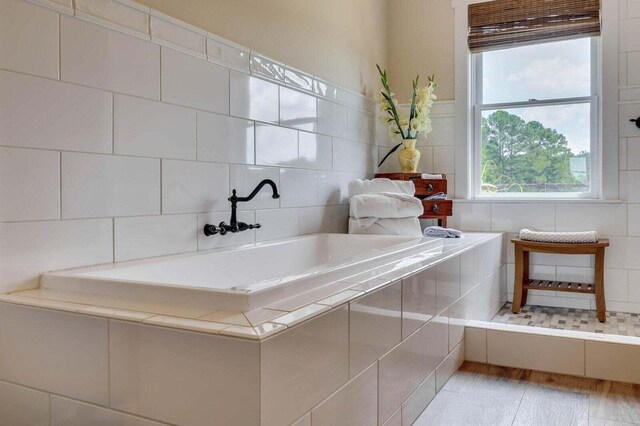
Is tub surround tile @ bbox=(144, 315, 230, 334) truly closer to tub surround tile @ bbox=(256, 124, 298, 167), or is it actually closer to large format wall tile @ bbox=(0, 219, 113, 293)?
large format wall tile @ bbox=(0, 219, 113, 293)

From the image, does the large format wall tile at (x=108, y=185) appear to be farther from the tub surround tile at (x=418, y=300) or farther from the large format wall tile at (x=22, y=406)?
the tub surround tile at (x=418, y=300)

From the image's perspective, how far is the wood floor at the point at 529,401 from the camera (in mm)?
1617

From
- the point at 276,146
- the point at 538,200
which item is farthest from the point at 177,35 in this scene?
the point at 538,200

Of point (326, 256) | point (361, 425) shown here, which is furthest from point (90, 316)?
point (326, 256)

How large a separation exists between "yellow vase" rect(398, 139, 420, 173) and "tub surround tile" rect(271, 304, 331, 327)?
2.55m

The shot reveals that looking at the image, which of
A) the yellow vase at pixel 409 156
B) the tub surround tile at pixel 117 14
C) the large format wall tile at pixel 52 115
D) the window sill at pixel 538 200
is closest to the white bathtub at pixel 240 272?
the large format wall tile at pixel 52 115

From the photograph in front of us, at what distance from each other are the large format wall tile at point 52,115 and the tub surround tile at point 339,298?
35.6 inches

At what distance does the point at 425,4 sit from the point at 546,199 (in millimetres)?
1696

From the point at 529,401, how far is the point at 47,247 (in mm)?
1619

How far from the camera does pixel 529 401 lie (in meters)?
1.76

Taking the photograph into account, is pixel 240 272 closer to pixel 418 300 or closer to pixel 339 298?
pixel 418 300

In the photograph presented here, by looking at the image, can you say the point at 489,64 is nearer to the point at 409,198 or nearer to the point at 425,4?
the point at 425,4

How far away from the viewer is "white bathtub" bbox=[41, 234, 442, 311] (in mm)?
1107

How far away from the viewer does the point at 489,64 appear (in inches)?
146
